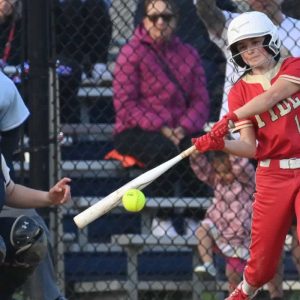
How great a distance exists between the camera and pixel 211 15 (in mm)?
5980

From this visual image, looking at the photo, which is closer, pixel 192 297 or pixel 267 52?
pixel 267 52

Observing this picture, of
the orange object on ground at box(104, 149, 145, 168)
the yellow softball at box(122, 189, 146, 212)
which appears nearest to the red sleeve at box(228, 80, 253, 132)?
the yellow softball at box(122, 189, 146, 212)

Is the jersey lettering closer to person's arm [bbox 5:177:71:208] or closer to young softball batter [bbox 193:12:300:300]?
young softball batter [bbox 193:12:300:300]

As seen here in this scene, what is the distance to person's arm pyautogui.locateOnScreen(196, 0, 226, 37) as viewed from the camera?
19.6ft

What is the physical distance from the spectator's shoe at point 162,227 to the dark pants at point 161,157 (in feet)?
0.20

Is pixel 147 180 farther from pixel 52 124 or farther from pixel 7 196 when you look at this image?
pixel 52 124

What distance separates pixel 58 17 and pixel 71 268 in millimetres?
1537

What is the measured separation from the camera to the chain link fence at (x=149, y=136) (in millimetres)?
6090

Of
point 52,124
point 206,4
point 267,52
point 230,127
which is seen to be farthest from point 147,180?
point 206,4

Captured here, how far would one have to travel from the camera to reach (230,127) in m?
4.76

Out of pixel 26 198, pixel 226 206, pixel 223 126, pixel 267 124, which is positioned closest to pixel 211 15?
pixel 226 206

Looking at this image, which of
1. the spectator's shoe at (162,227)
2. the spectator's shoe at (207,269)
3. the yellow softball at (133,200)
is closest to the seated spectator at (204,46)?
the spectator's shoe at (162,227)

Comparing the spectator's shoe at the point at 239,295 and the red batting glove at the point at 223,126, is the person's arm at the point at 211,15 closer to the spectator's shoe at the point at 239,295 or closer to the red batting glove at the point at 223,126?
the red batting glove at the point at 223,126

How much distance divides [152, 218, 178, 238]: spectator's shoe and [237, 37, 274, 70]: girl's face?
5.71 ft
